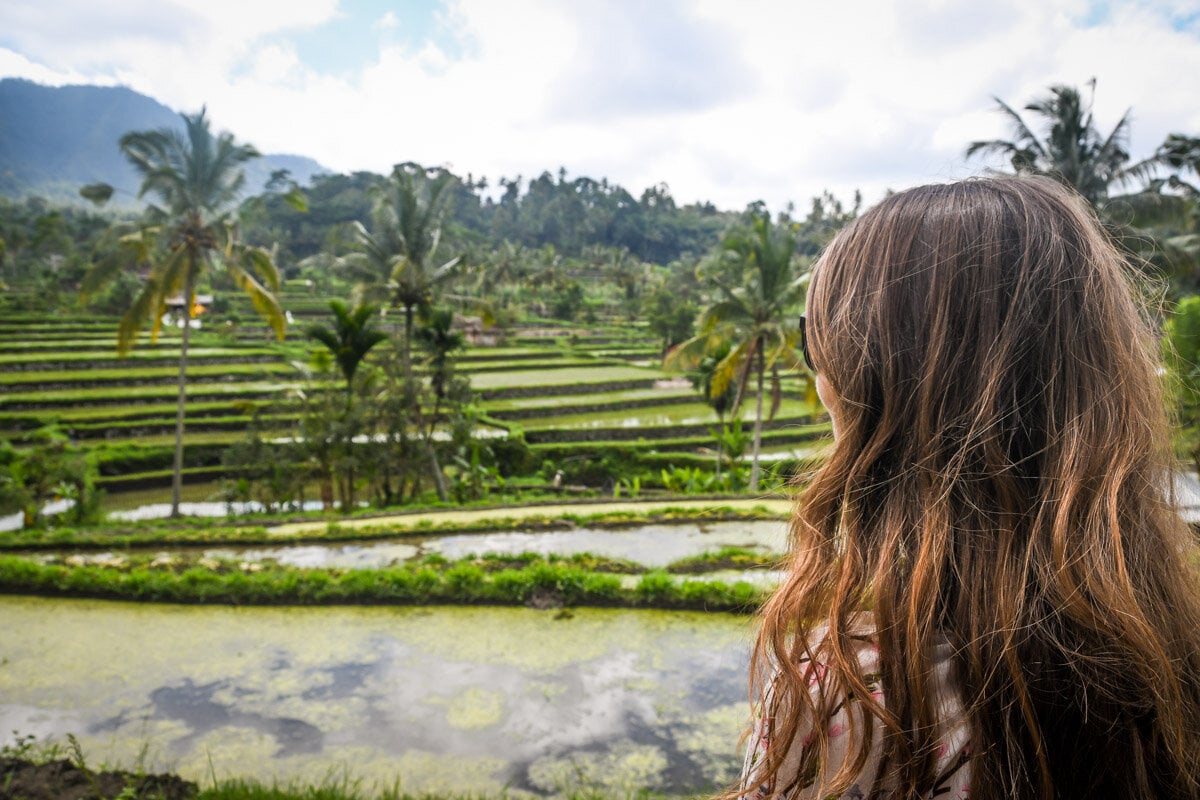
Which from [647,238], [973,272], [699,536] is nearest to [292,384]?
[699,536]

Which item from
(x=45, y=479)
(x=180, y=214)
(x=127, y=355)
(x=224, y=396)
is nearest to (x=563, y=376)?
(x=224, y=396)

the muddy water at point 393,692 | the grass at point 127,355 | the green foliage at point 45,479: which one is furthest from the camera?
the grass at point 127,355

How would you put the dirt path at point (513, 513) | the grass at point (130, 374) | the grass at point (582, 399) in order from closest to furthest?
1. the dirt path at point (513, 513)
2. the grass at point (130, 374)
3. the grass at point (582, 399)

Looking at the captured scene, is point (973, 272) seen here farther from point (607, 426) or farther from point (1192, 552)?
point (607, 426)

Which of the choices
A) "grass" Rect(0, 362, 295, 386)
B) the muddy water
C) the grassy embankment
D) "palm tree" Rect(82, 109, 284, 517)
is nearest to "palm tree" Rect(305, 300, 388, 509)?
"palm tree" Rect(82, 109, 284, 517)

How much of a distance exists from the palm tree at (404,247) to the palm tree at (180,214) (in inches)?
95.5

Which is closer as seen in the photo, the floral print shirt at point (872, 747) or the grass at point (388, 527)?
the floral print shirt at point (872, 747)

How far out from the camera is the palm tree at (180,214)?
11.8 m

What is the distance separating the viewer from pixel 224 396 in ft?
66.2

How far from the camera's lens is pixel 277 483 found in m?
12.9

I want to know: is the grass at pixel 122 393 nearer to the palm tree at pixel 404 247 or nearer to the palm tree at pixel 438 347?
the palm tree at pixel 404 247

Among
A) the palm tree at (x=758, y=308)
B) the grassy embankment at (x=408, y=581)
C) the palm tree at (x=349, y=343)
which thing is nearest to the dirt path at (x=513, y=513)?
the grassy embankment at (x=408, y=581)

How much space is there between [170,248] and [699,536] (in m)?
10.5

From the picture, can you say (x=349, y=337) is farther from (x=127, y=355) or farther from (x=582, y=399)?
(x=127, y=355)
